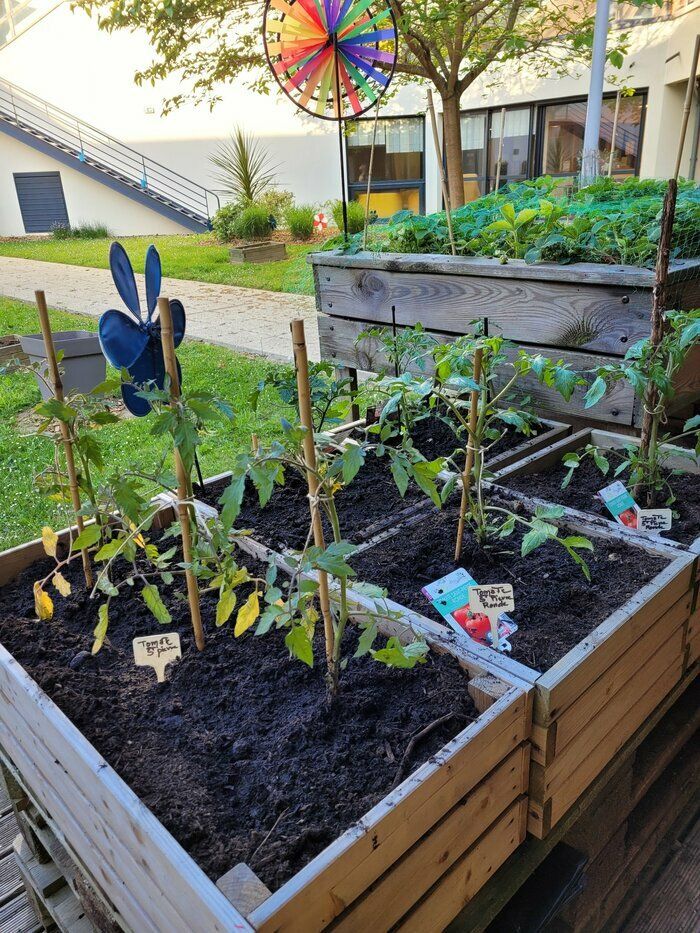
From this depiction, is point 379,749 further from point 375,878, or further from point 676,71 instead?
point 676,71

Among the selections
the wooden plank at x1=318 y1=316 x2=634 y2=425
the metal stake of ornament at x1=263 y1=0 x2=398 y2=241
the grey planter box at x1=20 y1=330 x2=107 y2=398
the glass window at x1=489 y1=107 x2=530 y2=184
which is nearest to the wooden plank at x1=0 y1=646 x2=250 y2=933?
the wooden plank at x1=318 y1=316 x2=634 y2=425

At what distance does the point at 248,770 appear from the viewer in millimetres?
1194

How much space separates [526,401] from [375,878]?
1.72 m

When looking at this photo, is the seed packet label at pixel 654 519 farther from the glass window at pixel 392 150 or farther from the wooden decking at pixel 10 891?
the glass window at pixel 392 150

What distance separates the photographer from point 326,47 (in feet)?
9.49

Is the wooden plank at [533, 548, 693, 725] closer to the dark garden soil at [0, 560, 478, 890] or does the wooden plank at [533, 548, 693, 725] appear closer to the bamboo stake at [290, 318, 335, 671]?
the dark garden soil at [0, 560, 478, 890]

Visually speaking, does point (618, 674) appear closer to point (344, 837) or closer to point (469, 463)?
point (469, 463)

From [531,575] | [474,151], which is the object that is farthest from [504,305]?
[474,151]

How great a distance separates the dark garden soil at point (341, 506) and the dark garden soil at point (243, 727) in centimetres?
41

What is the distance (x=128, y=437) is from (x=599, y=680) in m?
3.18

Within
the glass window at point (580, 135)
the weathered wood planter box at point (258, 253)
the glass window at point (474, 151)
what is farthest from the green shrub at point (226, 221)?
the glass window at point (580, 135)

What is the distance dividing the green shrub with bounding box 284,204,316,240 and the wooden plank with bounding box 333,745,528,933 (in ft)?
37.8

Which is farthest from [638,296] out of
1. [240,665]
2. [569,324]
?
[240,665]

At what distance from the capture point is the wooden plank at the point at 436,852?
991 mm
